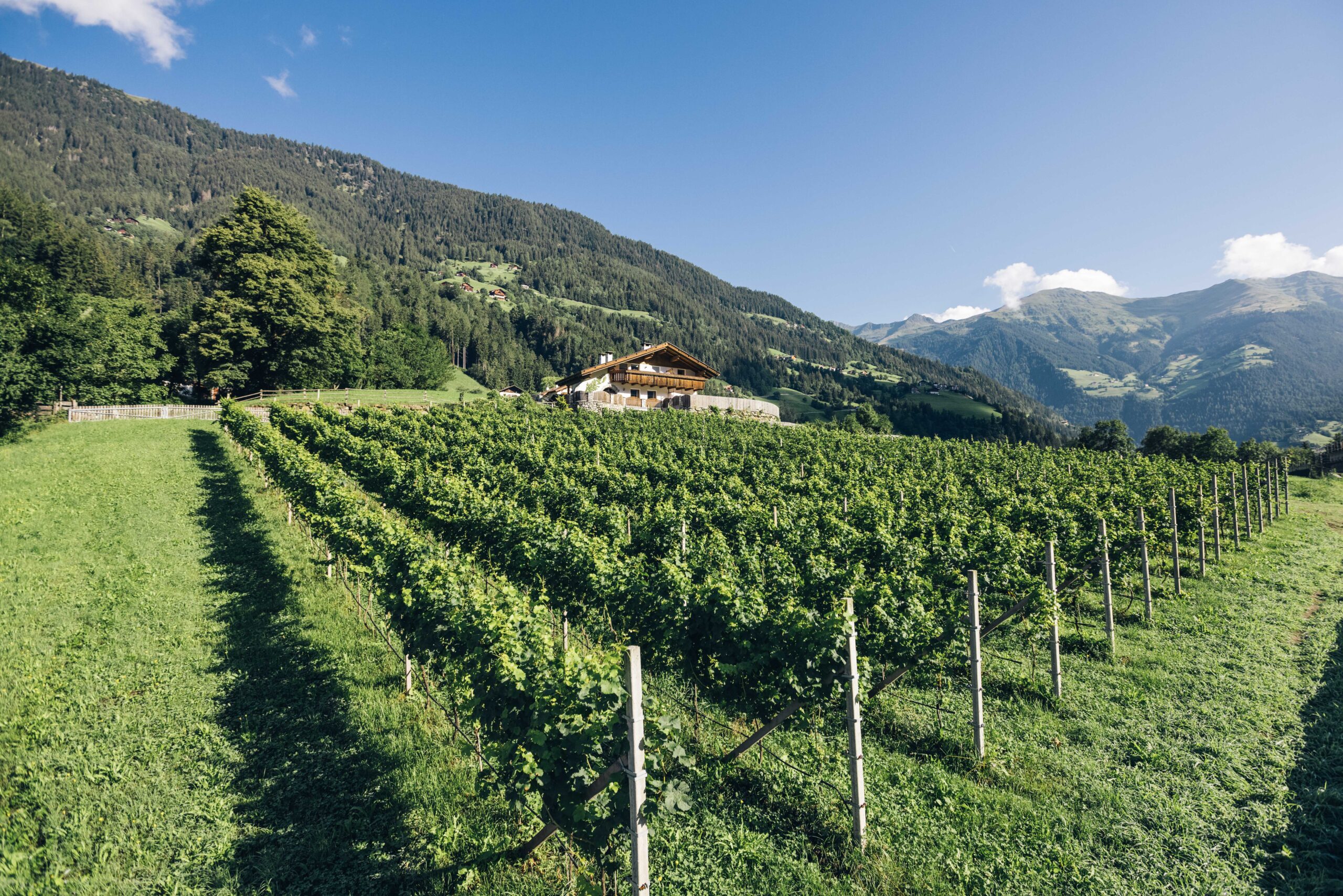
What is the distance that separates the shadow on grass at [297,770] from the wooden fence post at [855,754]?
15.0ft

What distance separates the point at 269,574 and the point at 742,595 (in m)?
11.9

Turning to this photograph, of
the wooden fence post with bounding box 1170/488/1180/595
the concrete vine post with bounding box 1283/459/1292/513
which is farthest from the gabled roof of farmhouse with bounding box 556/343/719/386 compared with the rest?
the wooden fence post with bounding box 1170/488/1180/595

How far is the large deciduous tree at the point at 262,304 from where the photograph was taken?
41.7 metres

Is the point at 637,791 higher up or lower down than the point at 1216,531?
higher up

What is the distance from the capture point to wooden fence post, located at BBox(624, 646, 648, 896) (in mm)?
4254

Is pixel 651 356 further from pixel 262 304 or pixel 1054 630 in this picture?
pixel 1054 630

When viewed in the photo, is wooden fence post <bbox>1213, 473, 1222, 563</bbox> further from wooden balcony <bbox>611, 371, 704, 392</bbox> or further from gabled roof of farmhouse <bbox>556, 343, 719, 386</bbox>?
wooden balcony <bbox>611, 371, 704, 392</bbox>

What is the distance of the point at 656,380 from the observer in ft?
187

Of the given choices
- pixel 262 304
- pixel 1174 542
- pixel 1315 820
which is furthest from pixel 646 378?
pixel 1315 820

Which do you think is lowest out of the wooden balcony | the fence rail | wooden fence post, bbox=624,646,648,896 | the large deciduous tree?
wooden fence post, bbox=624,646,648,896

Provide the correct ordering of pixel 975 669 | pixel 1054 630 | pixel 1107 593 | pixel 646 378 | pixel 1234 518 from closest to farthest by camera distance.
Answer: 1. pixel 975 669
2. pixel 1054 630
3. pixel 1107 593
4. pixel 1234 518
5. pixel 646 378

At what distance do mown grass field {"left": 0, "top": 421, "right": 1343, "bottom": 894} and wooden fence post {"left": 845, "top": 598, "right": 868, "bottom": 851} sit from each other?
0.92 feet

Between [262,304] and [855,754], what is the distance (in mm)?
52005

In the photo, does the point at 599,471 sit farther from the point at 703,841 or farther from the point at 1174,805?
the point at 1174,805
